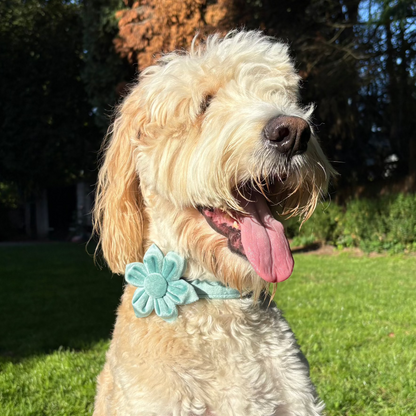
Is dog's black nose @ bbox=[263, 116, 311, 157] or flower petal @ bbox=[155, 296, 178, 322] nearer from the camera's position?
dog's black nose @ bbox=[263, 116, 311, 157]

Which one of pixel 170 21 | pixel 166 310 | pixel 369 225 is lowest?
pixel 369 225

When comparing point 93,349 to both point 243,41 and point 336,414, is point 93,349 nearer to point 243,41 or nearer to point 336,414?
point 336,414

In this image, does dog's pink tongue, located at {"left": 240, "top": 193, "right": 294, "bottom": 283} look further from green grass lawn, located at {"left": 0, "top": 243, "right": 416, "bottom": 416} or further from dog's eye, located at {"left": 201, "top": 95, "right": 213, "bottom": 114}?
green grass lawn, located at {"left": 0, "top": 243, "right": 416, "bottom": 416}

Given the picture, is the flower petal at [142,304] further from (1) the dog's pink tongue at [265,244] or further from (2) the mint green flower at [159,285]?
(1) the dog's pink tongue at [265,244]

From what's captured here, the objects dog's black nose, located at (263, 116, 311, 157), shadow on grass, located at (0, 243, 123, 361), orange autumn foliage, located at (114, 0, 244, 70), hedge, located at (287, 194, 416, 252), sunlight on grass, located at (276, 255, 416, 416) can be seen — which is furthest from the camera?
hedge, located at (287, 194, 416, 252)

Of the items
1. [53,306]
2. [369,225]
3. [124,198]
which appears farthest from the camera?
[369,225]

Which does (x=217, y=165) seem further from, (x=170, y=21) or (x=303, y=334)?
(x=170, y=21)

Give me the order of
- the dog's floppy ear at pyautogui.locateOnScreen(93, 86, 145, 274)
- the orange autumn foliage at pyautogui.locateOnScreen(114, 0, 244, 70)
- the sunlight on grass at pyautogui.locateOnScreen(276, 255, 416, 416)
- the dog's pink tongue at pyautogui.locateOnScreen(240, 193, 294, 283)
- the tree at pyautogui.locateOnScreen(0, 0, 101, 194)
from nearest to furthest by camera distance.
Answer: the dog's pink tongue at pyautogui.locateOnScreen(240, 193, 294, 283)
the dog's floppy ear at pyautogui.locateOnScreen(93, 86, 145, 274)
the sunlight on grass at pyautogui.locateOnScreen(276, 255, 416, 416)
the orange autumn foliage at pyautogui.locateOnScreen(114, 0, 244, 70)
the tree at pyautogui.locateOnScreen(0, 0, 101, 194)

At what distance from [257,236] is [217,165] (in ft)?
1.24

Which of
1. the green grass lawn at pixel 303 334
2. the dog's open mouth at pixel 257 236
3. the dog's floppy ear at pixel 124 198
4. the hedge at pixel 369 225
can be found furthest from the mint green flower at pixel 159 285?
the hedge at pixel 369 225

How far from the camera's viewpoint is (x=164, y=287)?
6.86ft

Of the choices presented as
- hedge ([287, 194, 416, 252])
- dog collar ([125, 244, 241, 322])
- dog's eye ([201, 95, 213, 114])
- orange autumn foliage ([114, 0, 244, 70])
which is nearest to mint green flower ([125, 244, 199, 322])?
A: dog collar ([125, 244, 241, 322])

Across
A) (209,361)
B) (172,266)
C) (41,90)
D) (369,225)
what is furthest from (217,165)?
(41,90)

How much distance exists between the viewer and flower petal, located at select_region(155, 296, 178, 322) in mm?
2045
